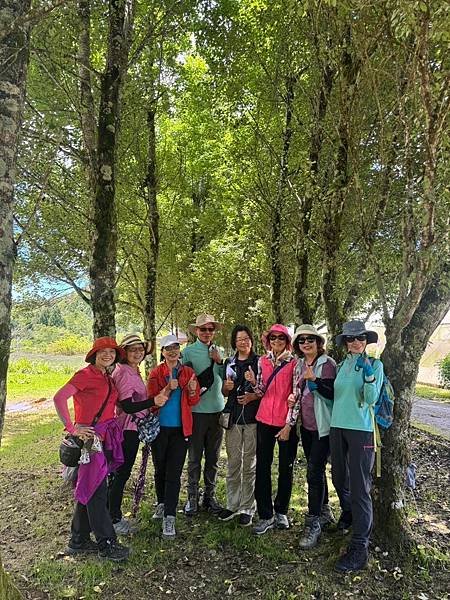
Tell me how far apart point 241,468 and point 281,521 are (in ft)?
2.36

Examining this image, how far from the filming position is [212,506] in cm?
584

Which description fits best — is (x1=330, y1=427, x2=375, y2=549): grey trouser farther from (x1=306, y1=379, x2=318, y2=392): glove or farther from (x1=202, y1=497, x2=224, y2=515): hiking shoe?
(x1=202, y1=497, x2=224, y2=515): hiking shoe

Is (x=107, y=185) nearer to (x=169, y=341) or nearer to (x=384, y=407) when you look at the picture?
(x=169, y=341)

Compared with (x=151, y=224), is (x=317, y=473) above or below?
below

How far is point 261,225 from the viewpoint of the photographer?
44.1 ft

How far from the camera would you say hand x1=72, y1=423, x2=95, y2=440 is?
182 inches

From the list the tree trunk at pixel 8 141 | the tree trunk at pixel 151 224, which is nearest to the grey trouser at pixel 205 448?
the tree trunk at pixel 8 141

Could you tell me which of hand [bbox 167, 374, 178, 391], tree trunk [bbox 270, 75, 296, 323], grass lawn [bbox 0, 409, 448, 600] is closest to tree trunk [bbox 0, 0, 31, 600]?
grass lawn [bbox 0, 409, 448, 600]

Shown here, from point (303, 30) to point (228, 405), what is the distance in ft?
21.3

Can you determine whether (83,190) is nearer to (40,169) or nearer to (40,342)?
(40,169)

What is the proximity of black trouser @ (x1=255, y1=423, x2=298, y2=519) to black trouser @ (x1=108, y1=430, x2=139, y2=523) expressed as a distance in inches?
54.9

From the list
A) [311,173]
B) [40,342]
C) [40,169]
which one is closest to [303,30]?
[311,173]

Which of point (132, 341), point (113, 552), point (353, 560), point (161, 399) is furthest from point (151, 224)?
point (353, 560)

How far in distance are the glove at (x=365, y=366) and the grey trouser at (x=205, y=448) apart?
1969mm
